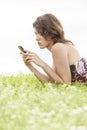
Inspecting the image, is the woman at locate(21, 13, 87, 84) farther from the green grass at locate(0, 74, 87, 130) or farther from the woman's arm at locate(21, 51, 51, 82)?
the green grass at locate(0, 74, 87, 130)

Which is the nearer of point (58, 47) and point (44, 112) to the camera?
point (44, 112)

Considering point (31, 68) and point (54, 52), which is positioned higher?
point (54, 52)

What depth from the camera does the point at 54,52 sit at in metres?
10.7

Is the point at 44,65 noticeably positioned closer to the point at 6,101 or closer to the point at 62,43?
the point at 62,43

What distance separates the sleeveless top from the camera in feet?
36.3

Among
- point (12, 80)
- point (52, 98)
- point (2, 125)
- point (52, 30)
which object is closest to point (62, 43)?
point (52, 30)

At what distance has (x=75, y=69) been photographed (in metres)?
11.1

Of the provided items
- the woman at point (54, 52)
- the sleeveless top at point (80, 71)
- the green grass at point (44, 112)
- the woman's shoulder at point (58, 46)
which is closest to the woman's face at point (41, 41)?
the woman at point (54, 52)

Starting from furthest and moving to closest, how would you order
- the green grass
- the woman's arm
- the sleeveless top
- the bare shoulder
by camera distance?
the sleeveless top < the woman's arm < the bare shoulder < the green grass

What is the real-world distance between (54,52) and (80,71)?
2.83 ft

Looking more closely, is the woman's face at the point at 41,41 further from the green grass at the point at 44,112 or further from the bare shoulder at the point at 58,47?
the green grass at the point at 44,112

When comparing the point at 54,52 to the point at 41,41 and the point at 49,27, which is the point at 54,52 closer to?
the point at 41,41

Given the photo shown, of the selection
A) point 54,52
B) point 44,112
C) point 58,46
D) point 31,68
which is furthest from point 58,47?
point 44,112

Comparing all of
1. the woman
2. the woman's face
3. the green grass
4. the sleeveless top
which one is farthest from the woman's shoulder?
the green grass
